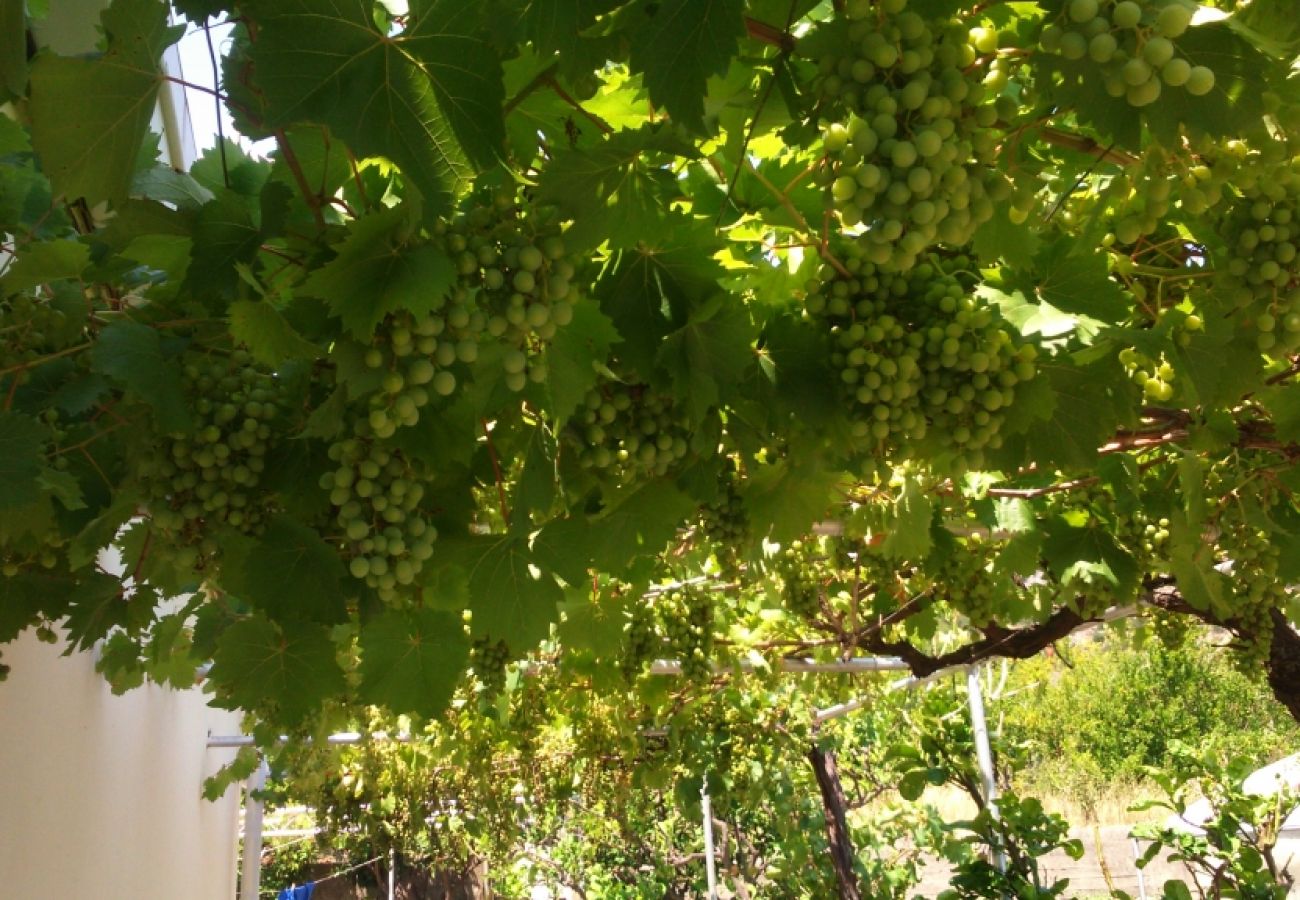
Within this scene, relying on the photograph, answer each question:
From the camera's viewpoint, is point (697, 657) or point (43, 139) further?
point (697, 657)

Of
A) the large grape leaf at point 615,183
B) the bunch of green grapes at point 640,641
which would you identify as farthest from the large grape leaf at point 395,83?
the bunch of green grapes at point 640,641

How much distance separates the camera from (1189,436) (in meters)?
2.48

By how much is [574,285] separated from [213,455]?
0.68 m

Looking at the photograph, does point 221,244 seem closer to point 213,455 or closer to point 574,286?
point 213,455

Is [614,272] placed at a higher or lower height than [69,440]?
higher

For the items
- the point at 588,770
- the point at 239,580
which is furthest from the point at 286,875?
the point at 239,580

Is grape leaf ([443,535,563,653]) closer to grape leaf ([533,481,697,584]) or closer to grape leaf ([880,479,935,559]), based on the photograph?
grape leaf ([533,481,697,584])

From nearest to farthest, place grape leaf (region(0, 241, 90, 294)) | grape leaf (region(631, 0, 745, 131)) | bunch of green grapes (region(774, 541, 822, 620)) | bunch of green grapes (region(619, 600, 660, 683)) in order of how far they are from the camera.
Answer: grape leaf (region(631, 0, 745, 131)) < grape leaf (region(0, 241, 90, 294)) < bunch of green grapes (region(774, 541, 822, 620)) < bunch of green grapes (region(619, 600, 660, 683))

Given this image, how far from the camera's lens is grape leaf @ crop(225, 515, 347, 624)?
1.83m

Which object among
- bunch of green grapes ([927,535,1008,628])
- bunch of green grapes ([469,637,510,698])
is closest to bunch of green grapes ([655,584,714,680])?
bunch of green grapes ([927,535,1008,628])

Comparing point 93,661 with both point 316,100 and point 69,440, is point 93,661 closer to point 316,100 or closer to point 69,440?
point 69,440

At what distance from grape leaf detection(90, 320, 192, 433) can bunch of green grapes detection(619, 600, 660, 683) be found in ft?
10.0

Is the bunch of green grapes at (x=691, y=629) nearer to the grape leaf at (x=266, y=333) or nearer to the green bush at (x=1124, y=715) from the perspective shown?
the grape leaf at (x=266, y=333)

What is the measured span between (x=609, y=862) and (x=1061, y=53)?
14491mm
